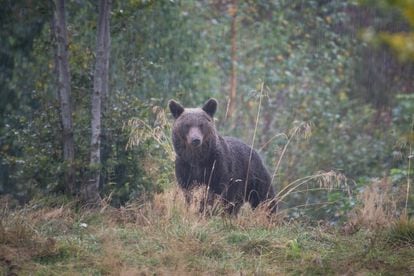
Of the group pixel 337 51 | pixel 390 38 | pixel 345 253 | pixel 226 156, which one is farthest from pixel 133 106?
pixel 337 51

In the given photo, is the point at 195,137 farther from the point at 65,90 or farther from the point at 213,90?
the point at 213,90

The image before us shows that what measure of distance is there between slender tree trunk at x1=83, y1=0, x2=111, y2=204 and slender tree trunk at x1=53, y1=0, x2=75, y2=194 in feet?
0.73

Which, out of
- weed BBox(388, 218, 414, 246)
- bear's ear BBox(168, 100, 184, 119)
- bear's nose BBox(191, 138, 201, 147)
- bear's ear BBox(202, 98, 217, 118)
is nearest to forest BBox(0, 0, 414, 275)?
weed BBox(388, 218, 414, 246)

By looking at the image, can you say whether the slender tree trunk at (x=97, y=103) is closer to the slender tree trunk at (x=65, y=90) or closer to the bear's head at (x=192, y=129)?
the slender tree trunk at (x=65, y=90)

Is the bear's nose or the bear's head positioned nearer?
the bear's nose

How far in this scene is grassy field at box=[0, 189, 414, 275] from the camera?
5996 millimetres

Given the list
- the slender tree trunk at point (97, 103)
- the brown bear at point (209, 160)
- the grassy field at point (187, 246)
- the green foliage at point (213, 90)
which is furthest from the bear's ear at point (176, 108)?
the grassy field at point (187, 246)

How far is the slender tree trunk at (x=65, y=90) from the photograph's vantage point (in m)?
8.54

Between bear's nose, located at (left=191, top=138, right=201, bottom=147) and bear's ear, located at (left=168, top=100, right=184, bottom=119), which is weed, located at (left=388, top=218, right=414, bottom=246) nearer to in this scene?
bear's nose, located at (left=191, top=138, right=201, bottom=147)

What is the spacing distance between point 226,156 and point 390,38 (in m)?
5.50

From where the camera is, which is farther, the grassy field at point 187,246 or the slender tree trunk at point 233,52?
the slender tree trunk at point 233,52

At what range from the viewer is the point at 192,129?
8852mm

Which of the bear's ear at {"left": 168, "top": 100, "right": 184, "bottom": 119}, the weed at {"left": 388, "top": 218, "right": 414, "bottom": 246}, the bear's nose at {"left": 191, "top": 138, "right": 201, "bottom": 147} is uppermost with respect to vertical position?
the bear's ear at {"left": 168, "top": 100, "right": 184, "bottom": 119}

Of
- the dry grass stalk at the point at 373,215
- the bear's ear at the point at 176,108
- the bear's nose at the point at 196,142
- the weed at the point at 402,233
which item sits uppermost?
the bear's ear at the point at 176,108
